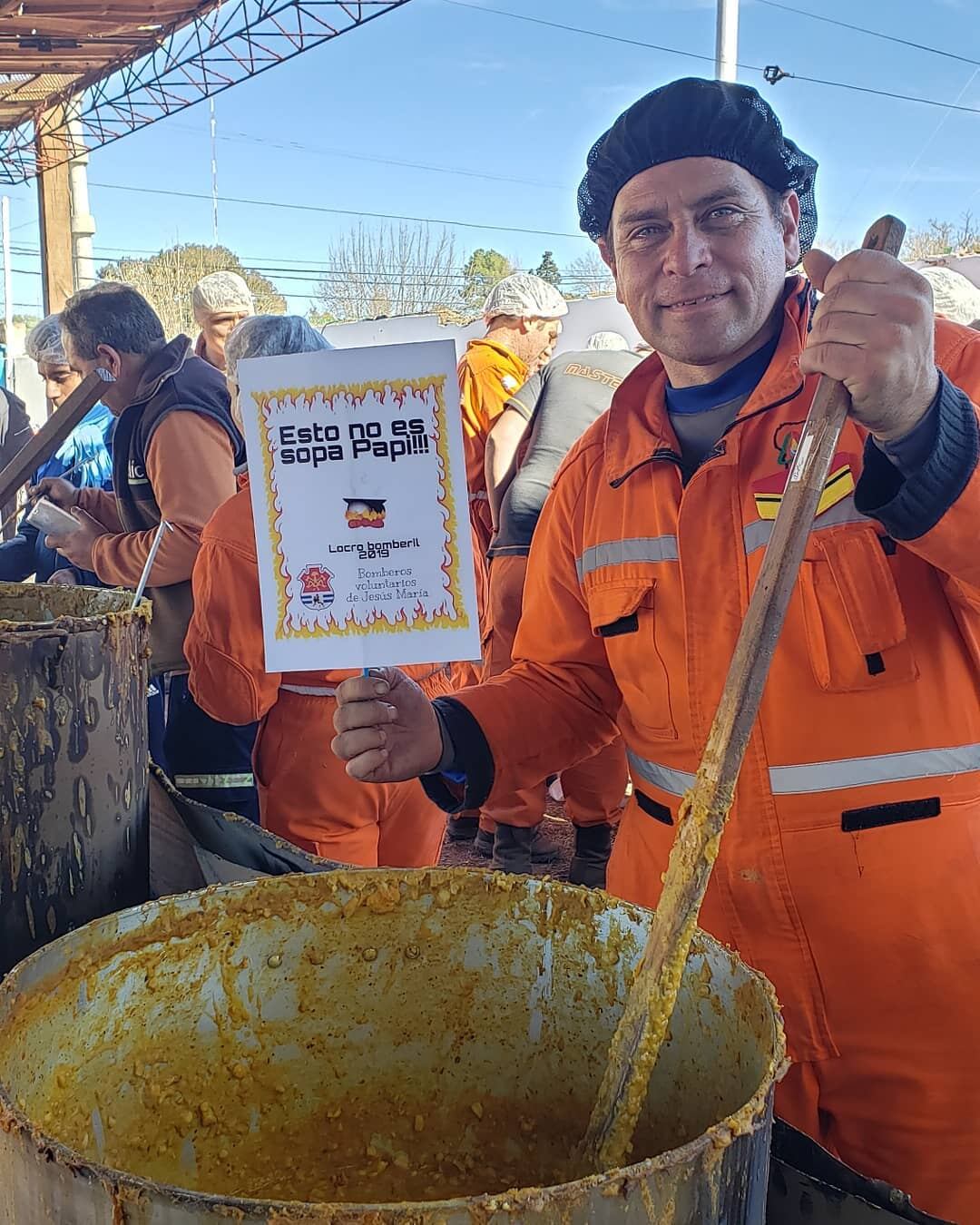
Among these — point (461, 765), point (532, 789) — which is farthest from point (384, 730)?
point (532, 789)

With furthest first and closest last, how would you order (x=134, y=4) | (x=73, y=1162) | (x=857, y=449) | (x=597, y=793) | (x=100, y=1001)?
(x=134, y=4) → (x=597, y=793) → (x=857, y=449) → (x=100, y=1001) → (x=73, y=1162)

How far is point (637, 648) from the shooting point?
1.46m

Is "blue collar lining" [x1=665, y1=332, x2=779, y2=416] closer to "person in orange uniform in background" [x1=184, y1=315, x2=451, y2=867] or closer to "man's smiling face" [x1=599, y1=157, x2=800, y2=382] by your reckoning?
"man's smiling face" [x1=599, y1=157, x2=800, y2=382]

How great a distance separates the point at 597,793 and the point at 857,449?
9.86ft

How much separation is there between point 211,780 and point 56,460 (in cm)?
242

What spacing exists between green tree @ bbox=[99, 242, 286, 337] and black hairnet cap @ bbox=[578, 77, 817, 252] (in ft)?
89.9

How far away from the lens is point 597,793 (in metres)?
4.20

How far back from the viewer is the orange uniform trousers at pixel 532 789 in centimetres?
400

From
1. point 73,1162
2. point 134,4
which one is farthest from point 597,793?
point 134,4

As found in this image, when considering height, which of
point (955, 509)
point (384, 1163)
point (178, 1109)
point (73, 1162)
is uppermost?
point (955, 509)

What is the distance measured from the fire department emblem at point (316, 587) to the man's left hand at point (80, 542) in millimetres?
2202

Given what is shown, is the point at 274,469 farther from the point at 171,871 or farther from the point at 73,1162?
the point at 73,1162

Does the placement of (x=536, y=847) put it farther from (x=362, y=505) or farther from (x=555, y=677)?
(x=362, y=505)

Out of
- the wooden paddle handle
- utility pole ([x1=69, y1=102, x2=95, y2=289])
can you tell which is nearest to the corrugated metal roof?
utility pole ([x1=69, y1=102, x2=95, y2=289])
